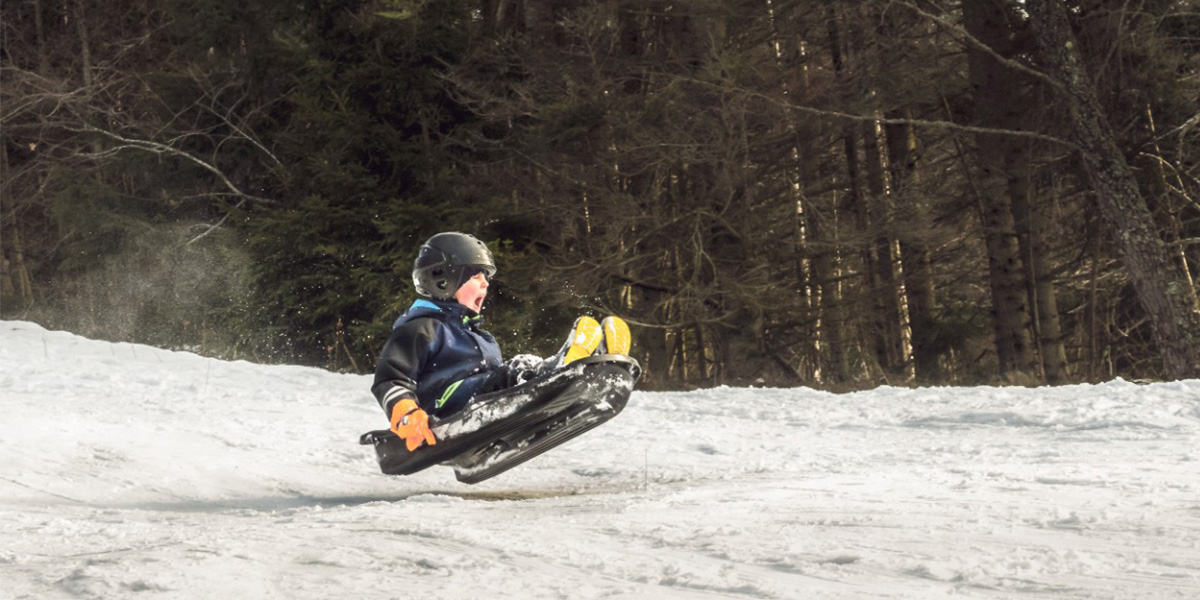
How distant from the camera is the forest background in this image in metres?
15.6

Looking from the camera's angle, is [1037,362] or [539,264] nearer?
[539,264]

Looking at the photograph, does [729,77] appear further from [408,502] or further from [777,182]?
[408,502]

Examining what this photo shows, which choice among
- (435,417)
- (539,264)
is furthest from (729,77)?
(435,417)

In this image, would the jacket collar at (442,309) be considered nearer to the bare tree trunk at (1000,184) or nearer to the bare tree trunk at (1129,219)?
the bare tree trunk at (1129,219)

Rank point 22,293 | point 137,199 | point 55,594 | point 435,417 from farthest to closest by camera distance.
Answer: point 22,293 < point 137,199 < point 435,417 < point 55,594

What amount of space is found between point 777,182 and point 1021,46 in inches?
149

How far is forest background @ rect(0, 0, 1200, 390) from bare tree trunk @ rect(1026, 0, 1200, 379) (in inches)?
2.7

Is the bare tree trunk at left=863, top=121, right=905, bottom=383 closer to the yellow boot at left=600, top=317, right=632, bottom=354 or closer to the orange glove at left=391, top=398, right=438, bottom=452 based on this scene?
the yellow boot at left=600, top=317, right=632, bottom=354

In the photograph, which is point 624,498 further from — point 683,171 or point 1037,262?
point 1037,262

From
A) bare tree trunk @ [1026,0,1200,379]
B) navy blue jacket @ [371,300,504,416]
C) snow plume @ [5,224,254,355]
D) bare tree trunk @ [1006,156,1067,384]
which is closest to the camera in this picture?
navy blue jacket @ [371,300,504,416]

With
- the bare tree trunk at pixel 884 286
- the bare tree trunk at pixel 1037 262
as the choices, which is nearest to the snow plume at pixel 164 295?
the bare tree trunk at pixel 884 286

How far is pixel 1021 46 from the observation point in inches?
659

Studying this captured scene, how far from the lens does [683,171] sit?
1633cm

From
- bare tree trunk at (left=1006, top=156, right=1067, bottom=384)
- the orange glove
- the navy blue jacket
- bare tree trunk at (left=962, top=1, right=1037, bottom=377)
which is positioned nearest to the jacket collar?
the navy blue jacket
